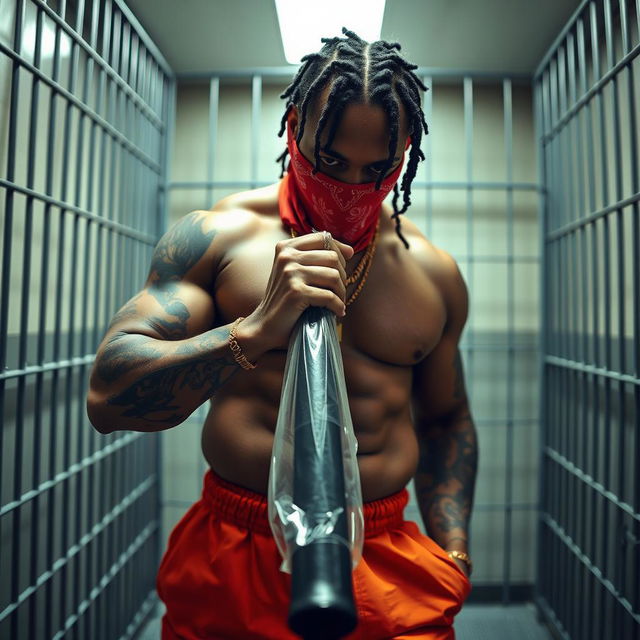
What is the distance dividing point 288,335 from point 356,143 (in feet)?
1.06

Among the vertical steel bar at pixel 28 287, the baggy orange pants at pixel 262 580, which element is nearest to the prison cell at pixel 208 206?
the vertical steel bar at pixel 28 287

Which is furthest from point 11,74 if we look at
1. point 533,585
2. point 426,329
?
point 533,585

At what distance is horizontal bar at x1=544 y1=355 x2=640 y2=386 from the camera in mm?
1375

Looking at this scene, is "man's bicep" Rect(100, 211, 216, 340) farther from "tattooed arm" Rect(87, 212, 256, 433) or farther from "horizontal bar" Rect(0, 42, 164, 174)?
"horizontal bar" Rect(0, 42, 164, 174)

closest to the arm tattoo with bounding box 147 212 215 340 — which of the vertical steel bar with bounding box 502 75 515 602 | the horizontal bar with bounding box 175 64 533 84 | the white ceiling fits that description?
the white ceiling

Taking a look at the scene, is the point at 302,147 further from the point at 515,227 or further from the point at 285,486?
the point at 515,227

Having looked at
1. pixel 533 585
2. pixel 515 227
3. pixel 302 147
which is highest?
pixel 515 227

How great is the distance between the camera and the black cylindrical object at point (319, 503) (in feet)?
1.49

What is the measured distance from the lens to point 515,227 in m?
2.24

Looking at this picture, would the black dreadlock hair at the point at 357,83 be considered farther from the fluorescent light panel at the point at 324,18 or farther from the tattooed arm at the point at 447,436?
the fluorescent light panel at the point at 324,18

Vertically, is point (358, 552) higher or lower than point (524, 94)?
lower

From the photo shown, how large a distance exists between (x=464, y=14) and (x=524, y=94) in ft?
2.22

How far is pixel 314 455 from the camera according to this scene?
1.87 feet

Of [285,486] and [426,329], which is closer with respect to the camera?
[285,486]
